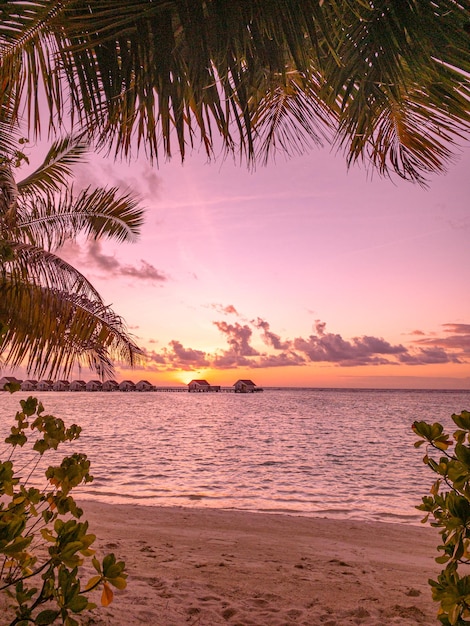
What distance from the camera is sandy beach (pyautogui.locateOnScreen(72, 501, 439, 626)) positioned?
13.8ft

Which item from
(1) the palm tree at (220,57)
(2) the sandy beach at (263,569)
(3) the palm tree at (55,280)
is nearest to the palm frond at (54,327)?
(3) the palm tree at (55,280)

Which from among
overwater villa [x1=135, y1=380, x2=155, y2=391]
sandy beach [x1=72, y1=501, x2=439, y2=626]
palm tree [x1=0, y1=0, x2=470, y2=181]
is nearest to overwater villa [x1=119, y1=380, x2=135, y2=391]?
overwater villa [x1=135, y1=380, x2=155, y2=391]

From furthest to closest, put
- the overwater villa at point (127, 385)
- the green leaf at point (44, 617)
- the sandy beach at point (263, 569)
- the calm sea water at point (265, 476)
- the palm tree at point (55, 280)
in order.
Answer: the overwater villa at point (127, 385), the calm sea water at point (265, 476), the palm tree at point (55, 280), the sandy beach at point (263, 569), the green leaf at point (44, 617)

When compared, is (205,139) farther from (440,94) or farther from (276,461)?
(276,461)

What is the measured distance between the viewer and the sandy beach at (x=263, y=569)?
13.8 ft

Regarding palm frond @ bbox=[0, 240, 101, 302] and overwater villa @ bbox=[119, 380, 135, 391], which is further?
overwater villa @ bbox=[119, 380, 135, 391]

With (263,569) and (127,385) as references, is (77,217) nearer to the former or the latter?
(263,569)

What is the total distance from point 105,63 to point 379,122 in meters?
1.91

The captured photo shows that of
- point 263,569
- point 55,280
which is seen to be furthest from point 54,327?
point 263,569

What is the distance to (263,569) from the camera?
18.7ft

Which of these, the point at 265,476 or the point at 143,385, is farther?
→ the point at 143,385

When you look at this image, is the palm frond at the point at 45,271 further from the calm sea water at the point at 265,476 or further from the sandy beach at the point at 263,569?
the calm sea water at the point at 265,476

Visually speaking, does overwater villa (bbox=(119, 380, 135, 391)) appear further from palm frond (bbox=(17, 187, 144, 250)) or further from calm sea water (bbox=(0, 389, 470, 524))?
palm frond (bbox=(17, 187, 144, 250))

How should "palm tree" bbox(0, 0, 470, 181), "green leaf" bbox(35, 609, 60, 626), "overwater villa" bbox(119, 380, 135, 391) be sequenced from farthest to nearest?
"overwater villa" bbox(119, 380, 135, 391) < "palm tree" bbox(0, 0, 470, 181) < "green leaf" bbox(35, 609, 60, 626)
